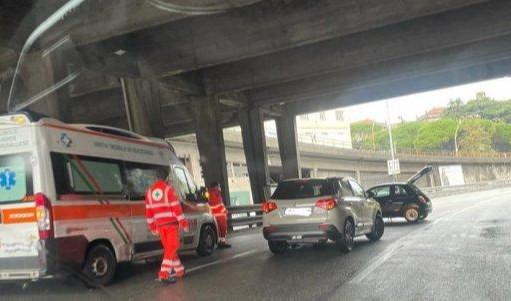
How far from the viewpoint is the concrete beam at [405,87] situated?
25.0 m

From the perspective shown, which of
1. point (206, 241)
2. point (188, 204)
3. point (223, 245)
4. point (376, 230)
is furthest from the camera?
point (223, 245)

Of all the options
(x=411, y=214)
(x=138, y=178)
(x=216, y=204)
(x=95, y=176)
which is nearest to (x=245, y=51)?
(x=216, y=204)

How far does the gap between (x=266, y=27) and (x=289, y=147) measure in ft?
52.4

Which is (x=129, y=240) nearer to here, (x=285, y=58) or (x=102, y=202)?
(x=102, y=202)

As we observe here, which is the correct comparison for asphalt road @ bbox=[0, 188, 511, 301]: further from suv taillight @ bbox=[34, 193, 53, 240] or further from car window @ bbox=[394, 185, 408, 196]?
car window @ bbox=[394, 185, 408, 196]

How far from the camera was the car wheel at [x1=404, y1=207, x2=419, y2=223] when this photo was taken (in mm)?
19547

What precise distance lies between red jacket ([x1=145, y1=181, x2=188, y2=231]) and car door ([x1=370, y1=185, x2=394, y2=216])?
12.4 meters

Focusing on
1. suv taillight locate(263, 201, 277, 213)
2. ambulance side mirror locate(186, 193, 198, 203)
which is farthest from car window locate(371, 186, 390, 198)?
ambulance side mirror locate(186, 193, 198, 203)

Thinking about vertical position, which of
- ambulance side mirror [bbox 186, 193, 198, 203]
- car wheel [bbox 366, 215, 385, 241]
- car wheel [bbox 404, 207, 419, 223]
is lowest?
car wheel [bbox 404, 207, 419, 223]

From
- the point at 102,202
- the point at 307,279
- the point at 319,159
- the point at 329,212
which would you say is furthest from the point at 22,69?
the point at 319,159

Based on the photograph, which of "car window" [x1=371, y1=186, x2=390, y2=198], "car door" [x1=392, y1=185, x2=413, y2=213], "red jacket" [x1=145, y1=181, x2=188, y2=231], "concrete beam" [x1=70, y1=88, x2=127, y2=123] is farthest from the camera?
"concrete beam" [x1=70, y1=88, x2=127, y2=123]

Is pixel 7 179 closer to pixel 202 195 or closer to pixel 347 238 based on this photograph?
pixel 202 195

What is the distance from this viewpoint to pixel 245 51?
17703 millimetres

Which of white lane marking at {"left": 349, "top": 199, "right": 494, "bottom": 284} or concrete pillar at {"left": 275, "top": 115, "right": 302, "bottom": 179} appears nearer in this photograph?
white lane marking at {"left": 349, "top": 199, "right": 494, "bottom": 284}
